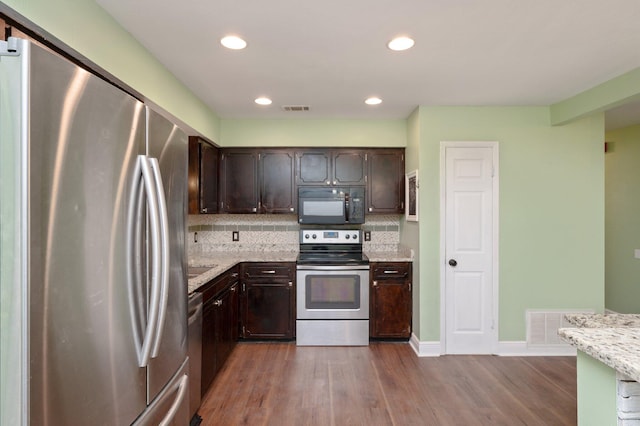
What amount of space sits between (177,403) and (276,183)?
2.83m

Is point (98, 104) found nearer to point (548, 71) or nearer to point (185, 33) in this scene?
point (185, 33)

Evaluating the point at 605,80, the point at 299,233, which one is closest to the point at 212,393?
the point at 299,233

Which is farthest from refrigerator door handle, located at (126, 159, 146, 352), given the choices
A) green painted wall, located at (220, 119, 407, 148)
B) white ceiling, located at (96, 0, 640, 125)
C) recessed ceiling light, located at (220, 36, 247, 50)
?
green painted wall, located at (220, 119, 407, 148)

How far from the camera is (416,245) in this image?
3.55 m

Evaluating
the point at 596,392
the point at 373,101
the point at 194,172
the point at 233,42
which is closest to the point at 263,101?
the point at 194,172

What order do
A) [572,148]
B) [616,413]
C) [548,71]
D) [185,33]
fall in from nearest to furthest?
[616,413] < [185,33] < [548,71] < [572,148]

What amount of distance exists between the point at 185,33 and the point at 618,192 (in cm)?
530

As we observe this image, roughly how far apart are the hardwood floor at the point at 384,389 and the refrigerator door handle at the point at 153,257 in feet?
5.04

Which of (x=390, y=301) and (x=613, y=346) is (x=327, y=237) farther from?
(x=613, y=346)

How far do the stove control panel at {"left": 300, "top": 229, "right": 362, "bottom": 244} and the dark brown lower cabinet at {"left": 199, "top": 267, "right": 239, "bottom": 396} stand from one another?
0.96m

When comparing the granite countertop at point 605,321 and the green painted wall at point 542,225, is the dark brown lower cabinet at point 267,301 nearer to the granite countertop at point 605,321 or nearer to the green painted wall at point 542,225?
the green painted wall at point 542,225

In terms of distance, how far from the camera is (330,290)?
3.69 m

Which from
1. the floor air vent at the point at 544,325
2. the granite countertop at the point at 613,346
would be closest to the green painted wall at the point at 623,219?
the floor air vent at the point at 544,325

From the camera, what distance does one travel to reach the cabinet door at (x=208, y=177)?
3.48 metres
